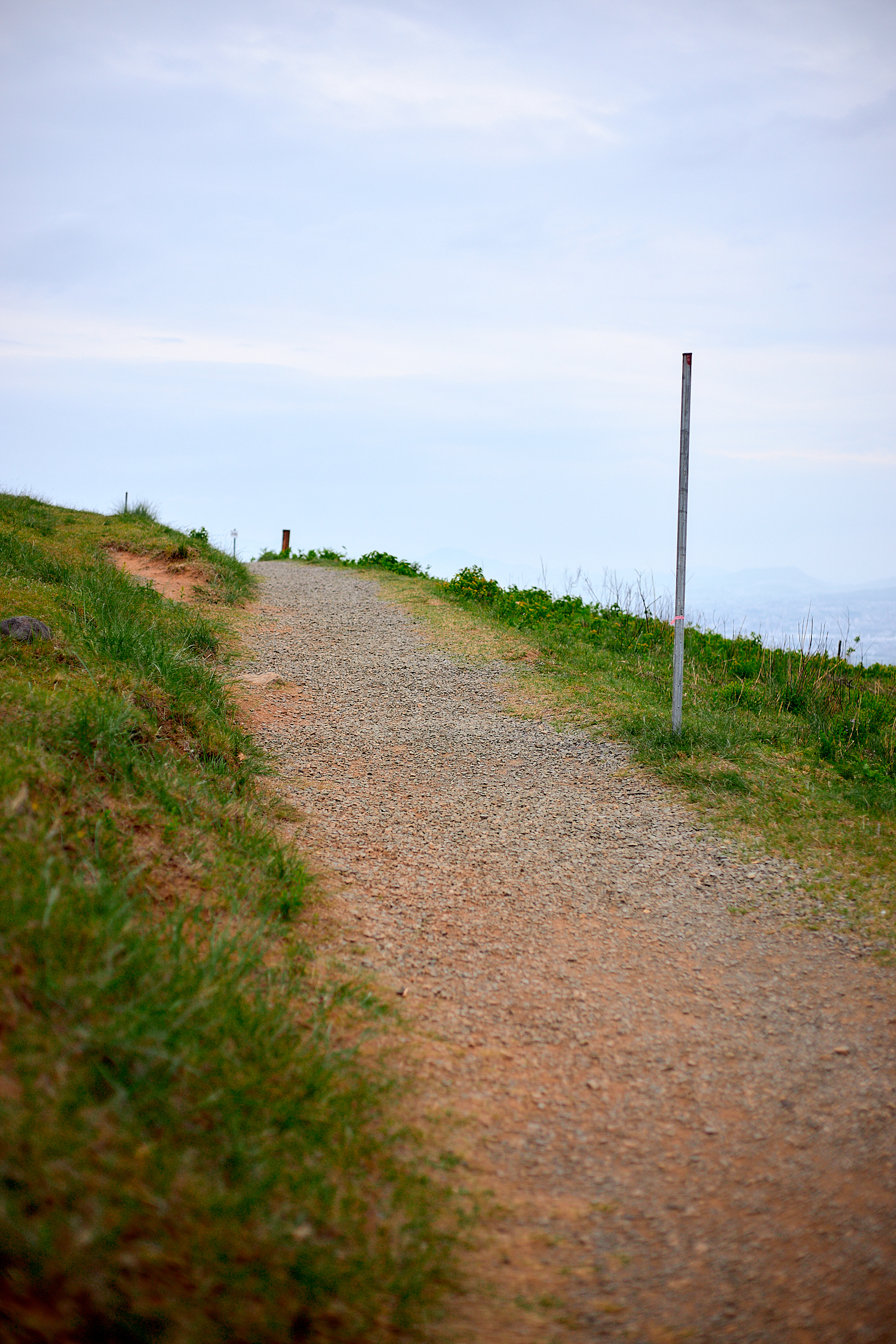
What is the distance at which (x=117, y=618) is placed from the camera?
261 inches

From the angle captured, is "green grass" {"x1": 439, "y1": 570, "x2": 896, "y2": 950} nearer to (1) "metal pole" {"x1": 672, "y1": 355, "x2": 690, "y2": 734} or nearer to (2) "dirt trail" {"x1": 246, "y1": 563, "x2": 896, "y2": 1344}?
(2) "dirt trail" {"x1": 246, "y1": 563, "x2": 896, "y2": 1344}

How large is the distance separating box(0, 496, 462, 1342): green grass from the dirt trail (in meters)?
0.31

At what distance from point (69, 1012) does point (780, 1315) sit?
6.57ft

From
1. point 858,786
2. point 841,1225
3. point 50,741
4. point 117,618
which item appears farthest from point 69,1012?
point 858,786

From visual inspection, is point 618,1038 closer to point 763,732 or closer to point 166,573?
point 763,732

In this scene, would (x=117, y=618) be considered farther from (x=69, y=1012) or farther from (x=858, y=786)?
(x=858, y=786)

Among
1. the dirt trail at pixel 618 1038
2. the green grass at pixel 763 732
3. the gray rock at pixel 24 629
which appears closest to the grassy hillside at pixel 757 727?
the green grass at pixel 763 732

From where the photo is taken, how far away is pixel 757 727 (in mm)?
7082

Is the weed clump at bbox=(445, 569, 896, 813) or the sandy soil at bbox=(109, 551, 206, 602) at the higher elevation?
the sandy soil at bbox=(109, 551, 206, 602)

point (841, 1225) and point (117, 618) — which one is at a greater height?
point (117, 618)

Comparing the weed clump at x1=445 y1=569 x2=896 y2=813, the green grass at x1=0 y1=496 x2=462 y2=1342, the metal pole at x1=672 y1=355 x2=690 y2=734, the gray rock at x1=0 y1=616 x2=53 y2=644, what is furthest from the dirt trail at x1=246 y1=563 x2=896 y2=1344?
A: the gray rock at x1=0 y1=616 x2=53 y2=644

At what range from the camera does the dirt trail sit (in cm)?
228

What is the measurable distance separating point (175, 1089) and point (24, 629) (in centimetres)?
391

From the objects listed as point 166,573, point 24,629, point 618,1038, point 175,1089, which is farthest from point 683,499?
point 166,573
